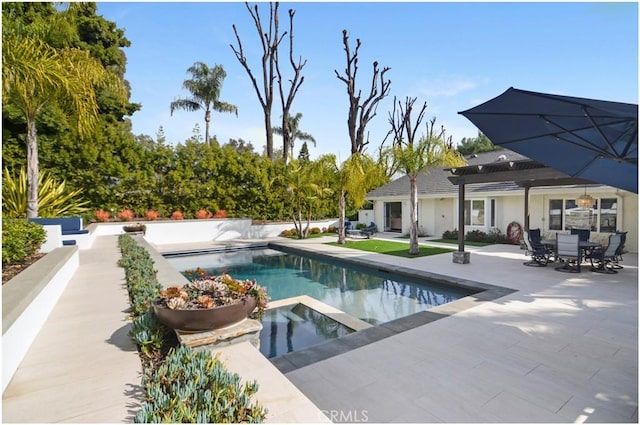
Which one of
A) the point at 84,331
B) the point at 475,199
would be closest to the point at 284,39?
the point at 475,199

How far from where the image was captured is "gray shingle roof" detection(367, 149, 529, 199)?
17.4 meters

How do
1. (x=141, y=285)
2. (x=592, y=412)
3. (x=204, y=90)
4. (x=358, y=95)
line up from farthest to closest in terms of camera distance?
(x=204, y=90) < (x=358, y=95) < (x=141, y=285) < (x=592, y=412)

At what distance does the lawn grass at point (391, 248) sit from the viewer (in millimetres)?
13734

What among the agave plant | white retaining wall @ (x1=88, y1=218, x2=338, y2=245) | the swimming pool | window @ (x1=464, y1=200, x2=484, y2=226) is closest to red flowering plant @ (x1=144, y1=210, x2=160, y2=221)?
white retaining wall @ (x1=88, y1=218, x2=338, y2=245)

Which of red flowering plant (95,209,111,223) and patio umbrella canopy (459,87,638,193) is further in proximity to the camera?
red flowering plant (95,209,111,223)

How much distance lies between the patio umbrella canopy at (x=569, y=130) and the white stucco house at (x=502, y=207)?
4184 millimetres

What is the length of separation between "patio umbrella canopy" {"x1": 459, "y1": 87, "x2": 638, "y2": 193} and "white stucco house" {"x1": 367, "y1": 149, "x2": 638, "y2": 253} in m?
4.18

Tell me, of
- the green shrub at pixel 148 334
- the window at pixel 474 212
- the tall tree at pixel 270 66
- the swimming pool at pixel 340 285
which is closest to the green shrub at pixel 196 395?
the green shrub at pixel 148 334

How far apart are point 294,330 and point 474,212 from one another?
1537cm

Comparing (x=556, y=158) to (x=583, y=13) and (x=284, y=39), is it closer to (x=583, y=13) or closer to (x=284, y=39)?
(x=583, y=13)

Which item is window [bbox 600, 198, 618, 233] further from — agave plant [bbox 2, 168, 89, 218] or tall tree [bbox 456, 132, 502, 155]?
tall tree [bbox 456, 132, 502, 155]

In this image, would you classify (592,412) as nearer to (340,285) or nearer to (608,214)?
(340,285)

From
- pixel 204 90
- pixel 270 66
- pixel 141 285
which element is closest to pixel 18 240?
pixel 141 285

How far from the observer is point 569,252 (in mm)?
9922
